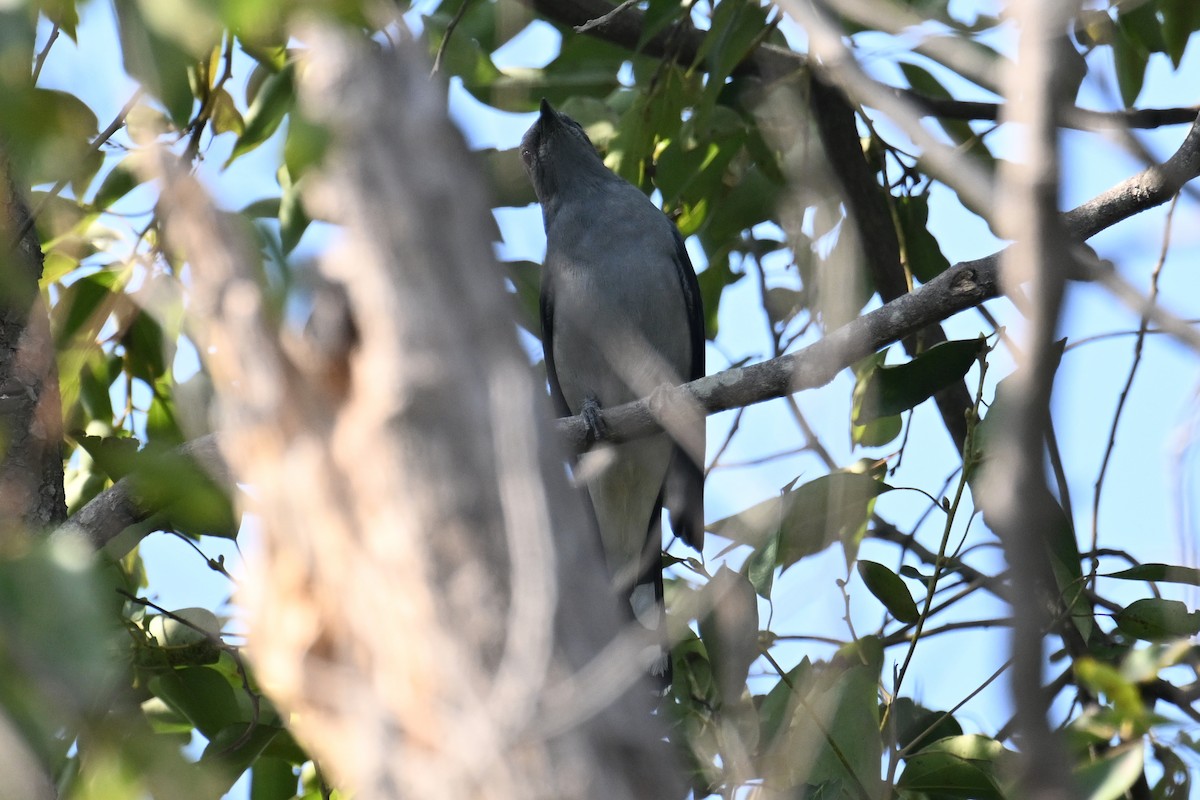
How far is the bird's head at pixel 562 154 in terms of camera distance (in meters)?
5.28

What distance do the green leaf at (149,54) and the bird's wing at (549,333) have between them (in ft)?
11.2

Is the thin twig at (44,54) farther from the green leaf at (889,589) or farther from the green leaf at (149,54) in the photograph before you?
the green leaf at (889,589)

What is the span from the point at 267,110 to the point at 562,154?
194 centimetres

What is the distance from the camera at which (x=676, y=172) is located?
4074 mm

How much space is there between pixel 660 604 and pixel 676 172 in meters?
1.68

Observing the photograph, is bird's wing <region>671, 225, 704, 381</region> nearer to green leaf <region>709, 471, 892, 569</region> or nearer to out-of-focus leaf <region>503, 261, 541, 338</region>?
out-of-focus leaf <region>503, 261, 541, 338</region>

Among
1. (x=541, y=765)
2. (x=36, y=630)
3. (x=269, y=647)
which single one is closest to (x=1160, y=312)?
(x=541, y=765)

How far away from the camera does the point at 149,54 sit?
1510 millimetres

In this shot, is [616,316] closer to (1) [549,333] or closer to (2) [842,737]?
(1) [549,333]

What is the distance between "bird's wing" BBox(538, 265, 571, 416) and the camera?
17.0 feet

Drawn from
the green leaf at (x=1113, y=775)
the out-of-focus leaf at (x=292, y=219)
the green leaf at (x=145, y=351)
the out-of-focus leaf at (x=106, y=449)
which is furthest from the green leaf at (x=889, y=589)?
the green leaf at (x=145, y=351)

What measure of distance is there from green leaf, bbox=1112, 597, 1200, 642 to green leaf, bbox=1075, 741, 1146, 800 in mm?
1369

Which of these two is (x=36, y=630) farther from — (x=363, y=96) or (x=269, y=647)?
(x=363, y=96)

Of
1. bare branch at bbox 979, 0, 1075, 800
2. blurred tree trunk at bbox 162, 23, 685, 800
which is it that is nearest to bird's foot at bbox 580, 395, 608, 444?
blurred tree trunk at bbox 162, 23, 685, 800
